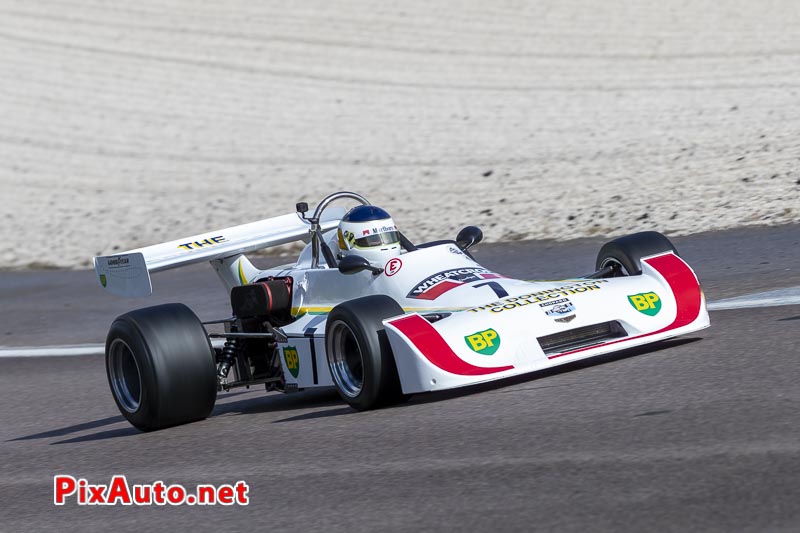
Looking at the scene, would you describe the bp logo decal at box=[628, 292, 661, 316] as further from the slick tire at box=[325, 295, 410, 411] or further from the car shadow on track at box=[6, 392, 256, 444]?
the car shadow on track at box=[6, 392, 256, 444]

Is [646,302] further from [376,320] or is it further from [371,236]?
[371,236]

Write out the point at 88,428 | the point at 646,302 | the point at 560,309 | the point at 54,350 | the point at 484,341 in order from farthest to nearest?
the point at 54,350, the point at 88,428, the point at 646,302, the point at 560,309, the point at 484,341

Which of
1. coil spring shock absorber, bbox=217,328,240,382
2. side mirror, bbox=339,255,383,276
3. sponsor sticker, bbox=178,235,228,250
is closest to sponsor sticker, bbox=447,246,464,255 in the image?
side mirror, bbox=339,255,383,276

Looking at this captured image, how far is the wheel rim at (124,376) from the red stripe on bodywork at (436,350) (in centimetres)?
187

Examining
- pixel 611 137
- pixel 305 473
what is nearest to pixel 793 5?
pixel 611 137

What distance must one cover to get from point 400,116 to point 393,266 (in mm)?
14021

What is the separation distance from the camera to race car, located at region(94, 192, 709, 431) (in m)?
6.80

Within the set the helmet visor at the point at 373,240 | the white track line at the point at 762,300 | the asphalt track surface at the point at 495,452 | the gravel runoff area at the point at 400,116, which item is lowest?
the asphalt track surface at the point at 495,452

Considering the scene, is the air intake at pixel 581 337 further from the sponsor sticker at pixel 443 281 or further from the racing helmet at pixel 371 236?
the racing helmet at pixel 371 236

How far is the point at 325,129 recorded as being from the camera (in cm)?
2162

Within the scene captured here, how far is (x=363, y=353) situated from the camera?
22.3ft

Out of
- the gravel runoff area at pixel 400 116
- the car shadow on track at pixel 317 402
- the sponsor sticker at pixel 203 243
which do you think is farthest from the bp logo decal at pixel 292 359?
the gravel runoff area at pixel 400 116

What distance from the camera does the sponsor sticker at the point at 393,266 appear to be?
7.82 metres

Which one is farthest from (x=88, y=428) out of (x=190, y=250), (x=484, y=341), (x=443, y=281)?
(x=484, y=341)
